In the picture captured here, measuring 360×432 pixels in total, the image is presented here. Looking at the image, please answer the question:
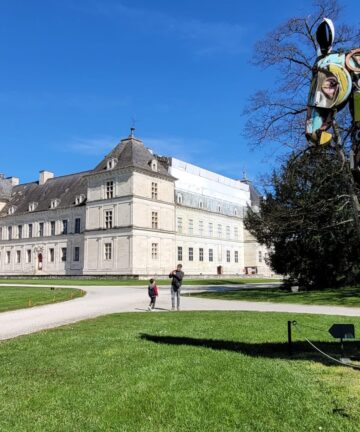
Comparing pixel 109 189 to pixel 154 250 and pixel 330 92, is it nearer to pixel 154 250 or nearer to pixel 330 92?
pixel 154 250

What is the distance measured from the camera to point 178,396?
613 cm

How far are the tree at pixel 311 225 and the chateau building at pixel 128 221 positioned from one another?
74.7 ft

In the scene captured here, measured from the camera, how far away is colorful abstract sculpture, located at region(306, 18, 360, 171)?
6602 mm

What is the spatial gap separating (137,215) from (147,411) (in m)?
50.2

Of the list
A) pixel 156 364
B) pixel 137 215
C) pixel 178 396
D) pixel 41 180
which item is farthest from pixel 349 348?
pixel 41 180

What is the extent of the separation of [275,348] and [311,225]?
1776 centimetres

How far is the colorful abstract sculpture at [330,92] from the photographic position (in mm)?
6602

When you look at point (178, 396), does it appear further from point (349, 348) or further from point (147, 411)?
point (349, 348)

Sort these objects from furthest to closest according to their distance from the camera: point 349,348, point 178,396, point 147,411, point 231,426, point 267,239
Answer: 1. point 267,239
2. point 349,348
3. point 178,396
4. point 147,411
5. point 231,426

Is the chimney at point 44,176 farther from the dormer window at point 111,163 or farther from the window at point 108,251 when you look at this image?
the window at point 108,251

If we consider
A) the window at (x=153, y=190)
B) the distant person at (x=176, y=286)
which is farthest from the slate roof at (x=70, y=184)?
the distant person at (x=176, y=286)

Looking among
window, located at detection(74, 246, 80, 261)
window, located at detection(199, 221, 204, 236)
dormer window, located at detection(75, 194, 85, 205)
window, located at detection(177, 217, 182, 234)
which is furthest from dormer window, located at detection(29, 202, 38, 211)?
window, located at detection(199, 221, 204, 236)

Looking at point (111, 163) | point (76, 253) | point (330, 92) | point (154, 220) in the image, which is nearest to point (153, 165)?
point (111, 163)

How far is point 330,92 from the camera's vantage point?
667 centimetres
